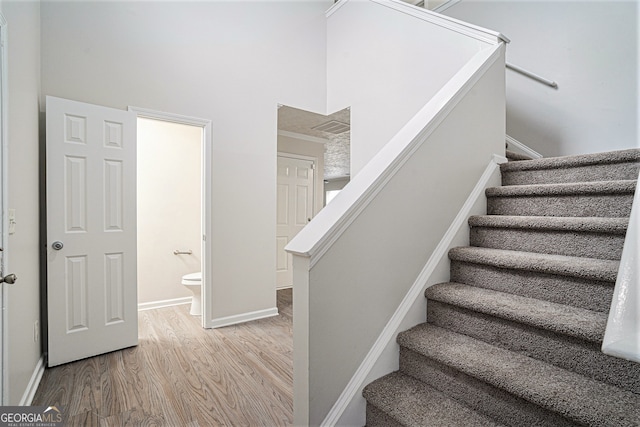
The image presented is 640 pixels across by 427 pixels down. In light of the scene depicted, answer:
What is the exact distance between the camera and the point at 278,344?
2633mm

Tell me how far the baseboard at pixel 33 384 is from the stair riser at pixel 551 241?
2632mm

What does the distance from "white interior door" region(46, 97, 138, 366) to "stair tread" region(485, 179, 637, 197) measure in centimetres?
269

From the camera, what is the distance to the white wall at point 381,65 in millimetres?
2826

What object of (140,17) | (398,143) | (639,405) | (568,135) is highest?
(140,17)

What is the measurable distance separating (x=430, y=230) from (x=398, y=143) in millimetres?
509

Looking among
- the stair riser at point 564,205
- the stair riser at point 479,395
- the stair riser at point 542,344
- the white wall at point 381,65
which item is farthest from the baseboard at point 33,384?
the white wall at point 381,65

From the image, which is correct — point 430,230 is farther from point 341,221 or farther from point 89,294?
point 89,294

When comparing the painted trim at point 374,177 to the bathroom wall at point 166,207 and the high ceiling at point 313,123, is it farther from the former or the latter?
the bathroom wall at point 166,207

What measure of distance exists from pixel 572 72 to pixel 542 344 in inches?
114

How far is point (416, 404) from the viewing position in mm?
1296

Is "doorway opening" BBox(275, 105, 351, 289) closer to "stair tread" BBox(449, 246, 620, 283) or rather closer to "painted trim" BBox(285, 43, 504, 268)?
"painted trim" BBox(285, 43, 504, 268)

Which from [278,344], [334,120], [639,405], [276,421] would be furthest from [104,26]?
[639,405]

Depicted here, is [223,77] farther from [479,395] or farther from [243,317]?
[479,395]

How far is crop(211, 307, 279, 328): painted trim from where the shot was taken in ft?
9.92
